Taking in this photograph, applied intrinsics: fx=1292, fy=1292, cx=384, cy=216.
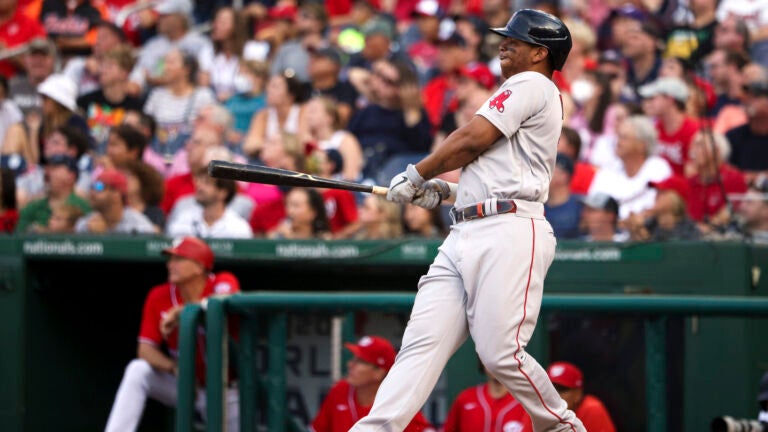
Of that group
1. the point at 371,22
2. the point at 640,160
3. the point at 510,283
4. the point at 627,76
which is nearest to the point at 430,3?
the point at 371,22

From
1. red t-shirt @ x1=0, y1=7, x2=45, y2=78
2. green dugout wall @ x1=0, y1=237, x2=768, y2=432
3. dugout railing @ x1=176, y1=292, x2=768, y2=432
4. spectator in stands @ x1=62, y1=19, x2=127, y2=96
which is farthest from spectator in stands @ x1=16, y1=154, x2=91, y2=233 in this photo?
red t-shirt @ x1=0, y1=7, x2=45, y2=78

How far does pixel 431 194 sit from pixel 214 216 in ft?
10.6

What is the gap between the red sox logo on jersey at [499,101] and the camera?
163 inches

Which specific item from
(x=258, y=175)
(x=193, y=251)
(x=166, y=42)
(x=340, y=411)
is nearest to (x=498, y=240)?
(x=258, y=175)

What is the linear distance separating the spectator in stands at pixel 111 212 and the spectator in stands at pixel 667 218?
111 inches

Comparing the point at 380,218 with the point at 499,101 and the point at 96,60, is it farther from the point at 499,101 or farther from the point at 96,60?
the point at 96,60

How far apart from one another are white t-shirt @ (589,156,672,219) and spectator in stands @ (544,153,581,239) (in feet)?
0.94

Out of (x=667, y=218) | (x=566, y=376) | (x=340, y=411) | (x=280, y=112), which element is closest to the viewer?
(x=566, y=376)

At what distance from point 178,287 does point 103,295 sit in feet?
4.11

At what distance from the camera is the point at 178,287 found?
6512 mm

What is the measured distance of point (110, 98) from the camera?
1044 cm

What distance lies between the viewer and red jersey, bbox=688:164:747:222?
731cm

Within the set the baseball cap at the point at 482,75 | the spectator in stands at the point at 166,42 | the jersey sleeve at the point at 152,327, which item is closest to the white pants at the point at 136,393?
the jersey sleeve at the point at 152,327

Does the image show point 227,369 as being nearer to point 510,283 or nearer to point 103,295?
point 510,283
